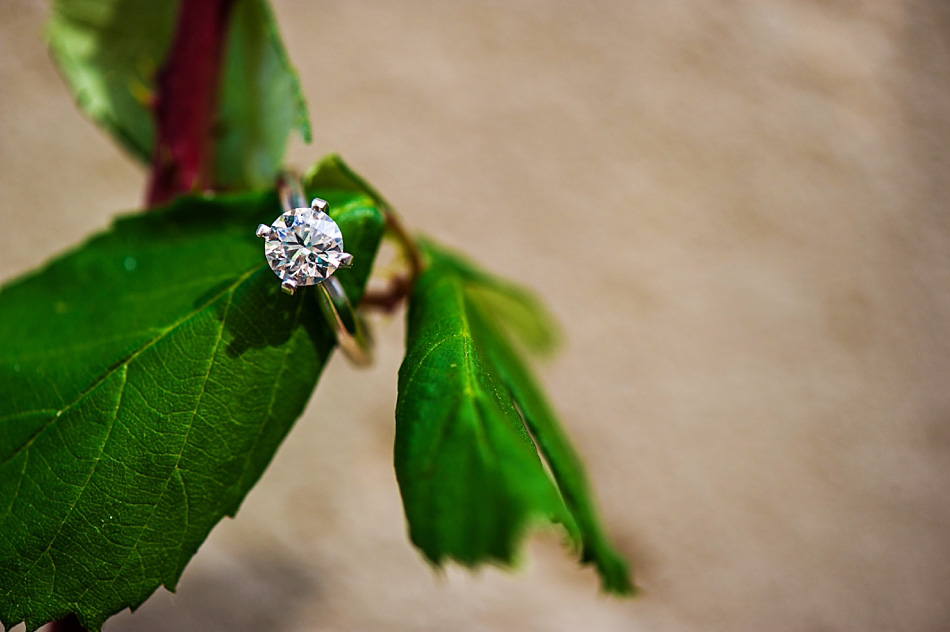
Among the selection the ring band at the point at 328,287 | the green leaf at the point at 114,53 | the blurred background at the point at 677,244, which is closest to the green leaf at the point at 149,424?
the ring band at the point at 328,287

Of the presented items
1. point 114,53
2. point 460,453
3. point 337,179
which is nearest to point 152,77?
point 114,53

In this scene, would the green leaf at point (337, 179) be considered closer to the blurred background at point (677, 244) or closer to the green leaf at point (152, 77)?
the green leaf at point (152, 77)

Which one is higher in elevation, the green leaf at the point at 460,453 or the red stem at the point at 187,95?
the green leaf at the point at 460,453

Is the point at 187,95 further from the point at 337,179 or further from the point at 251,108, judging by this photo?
the point at 337,179

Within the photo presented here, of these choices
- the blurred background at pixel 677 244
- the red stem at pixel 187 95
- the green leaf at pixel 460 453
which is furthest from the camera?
the blurred background at pixel 677 244

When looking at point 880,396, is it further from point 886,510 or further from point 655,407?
point 655,407

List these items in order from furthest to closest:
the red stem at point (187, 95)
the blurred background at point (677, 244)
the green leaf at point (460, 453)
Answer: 1. the blurred background at point (677, 244)
2. the red stem at point (187, 95)
3. the green leaf at point (460, 453)
